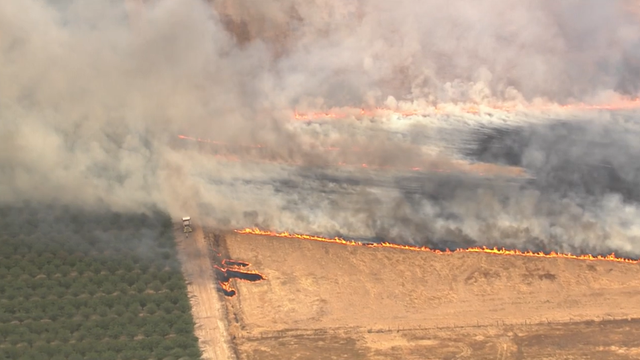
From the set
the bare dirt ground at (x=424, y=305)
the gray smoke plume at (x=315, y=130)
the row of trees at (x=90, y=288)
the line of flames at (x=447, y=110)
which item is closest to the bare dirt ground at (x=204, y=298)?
the row of trees at (x=90, y=288)

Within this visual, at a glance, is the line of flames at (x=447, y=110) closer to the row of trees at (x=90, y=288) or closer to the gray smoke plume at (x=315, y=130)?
the gray smoke plume at (x=315, y=130)

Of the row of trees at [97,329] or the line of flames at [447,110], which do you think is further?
the line of flames at [447,110]

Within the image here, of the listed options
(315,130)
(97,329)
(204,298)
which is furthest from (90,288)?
(315,130)

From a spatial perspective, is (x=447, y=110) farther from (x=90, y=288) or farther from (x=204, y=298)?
(x=90, y=288)

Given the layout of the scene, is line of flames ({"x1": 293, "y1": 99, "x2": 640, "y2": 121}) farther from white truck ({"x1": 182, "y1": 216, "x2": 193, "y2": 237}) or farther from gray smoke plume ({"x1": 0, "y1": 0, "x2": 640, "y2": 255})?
white truck ({"x1": 182, "y1": 216, "x2": 193, "y2": 237})

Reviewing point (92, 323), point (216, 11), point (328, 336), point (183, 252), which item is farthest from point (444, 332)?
point (216, 11)

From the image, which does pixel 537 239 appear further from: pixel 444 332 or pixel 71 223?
pixel 71 223
